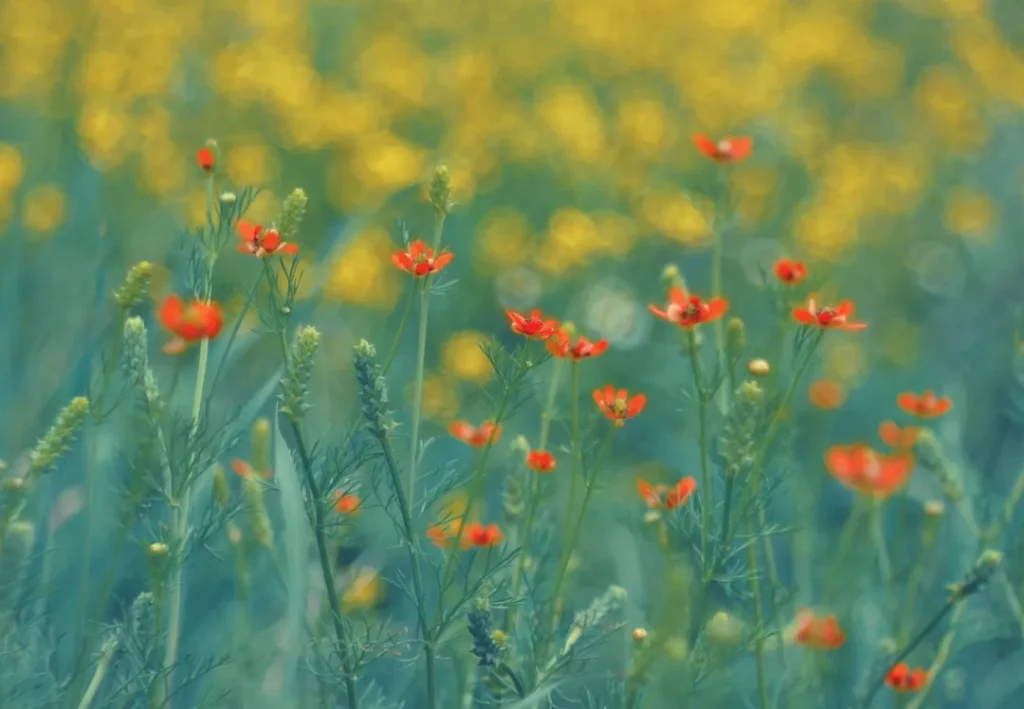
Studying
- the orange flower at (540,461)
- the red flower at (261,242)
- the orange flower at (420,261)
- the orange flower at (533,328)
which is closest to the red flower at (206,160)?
the red flower at (261,242)

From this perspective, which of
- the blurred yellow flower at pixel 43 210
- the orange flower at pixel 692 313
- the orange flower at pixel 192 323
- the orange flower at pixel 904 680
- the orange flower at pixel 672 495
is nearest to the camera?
the orange flower at pixel 192 323

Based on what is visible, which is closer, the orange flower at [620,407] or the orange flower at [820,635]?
the orange flower at [620,407]

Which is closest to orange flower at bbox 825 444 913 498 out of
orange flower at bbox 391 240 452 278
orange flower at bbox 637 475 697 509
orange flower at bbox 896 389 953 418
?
orange flower at bbox 896 389 953 418

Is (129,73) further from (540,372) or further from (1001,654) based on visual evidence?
(1001,654)

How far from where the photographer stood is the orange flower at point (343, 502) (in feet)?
4.51

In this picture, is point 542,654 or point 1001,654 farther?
point 1001,654

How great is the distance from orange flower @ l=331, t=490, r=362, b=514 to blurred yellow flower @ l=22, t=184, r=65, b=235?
169 centimetres

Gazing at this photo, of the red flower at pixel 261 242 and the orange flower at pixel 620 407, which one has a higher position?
the red flower at pixel 261 242

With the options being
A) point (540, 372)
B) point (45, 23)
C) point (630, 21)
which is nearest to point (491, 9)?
point (630, 21)

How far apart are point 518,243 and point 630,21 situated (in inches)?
91.6

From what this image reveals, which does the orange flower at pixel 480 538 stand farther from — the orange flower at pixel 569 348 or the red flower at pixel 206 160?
the red flower at pixel 206 160

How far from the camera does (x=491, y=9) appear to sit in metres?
5.87

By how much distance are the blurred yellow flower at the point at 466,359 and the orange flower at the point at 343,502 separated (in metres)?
1.03

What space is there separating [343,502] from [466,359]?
1.24 meters
